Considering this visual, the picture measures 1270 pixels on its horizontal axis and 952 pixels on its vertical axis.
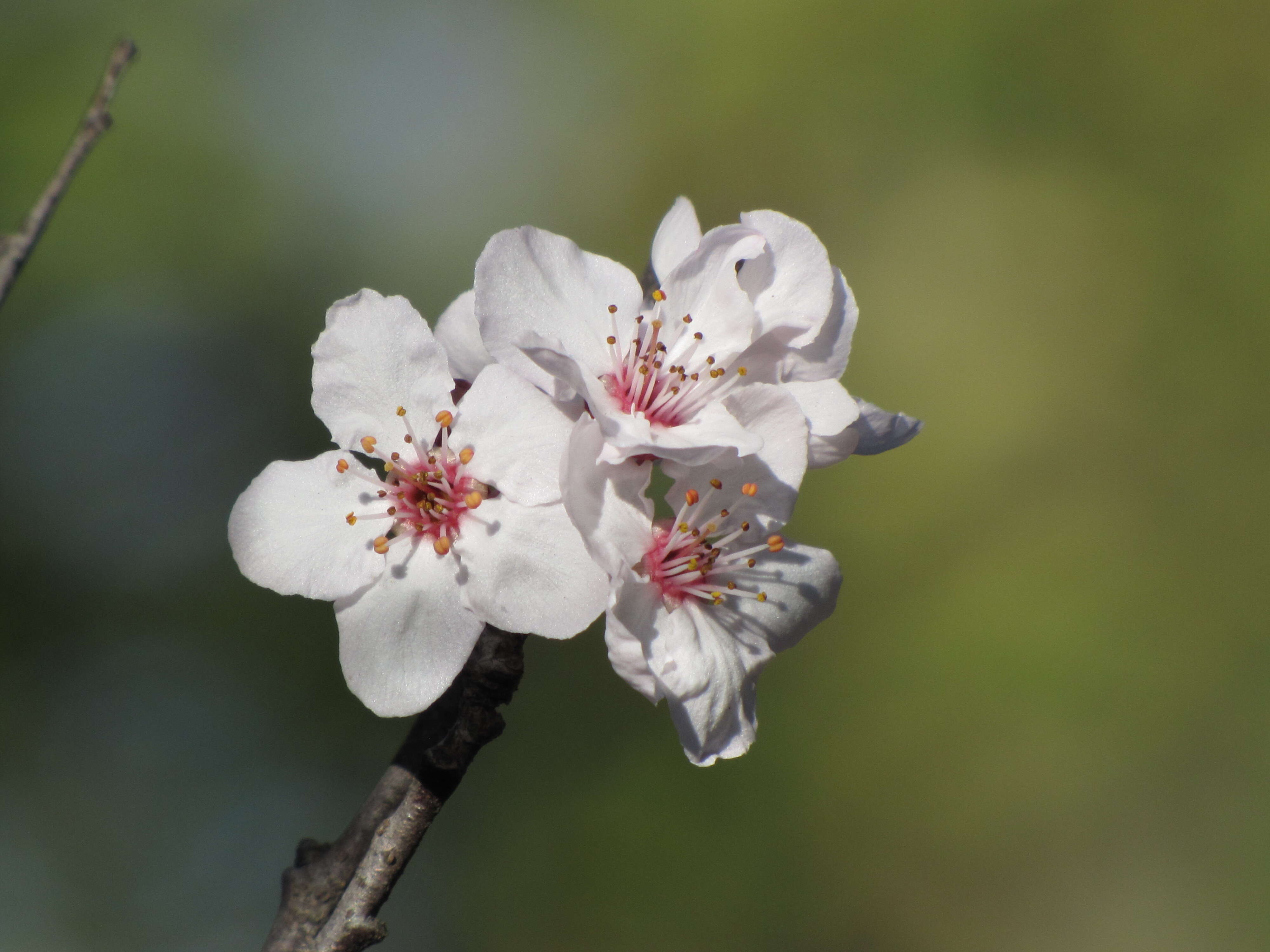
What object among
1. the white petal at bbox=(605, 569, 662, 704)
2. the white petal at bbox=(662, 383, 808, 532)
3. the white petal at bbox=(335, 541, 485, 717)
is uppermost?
the white petal at bbox=(662, 383, 808, 532)

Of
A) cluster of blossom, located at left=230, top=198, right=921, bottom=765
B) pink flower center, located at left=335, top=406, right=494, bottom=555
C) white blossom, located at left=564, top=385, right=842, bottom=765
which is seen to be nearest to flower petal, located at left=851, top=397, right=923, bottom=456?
cluster of blossom, located at left=230, top=198, right=921, bottom=765

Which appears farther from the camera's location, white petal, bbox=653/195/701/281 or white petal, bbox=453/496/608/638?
white petal, bbox=653/195/701/281

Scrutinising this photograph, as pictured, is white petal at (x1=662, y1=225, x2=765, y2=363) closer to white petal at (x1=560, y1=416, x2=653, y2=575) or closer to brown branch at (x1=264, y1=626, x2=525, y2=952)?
white petal at (x1=560, y1=416, x2=653, y2=575)

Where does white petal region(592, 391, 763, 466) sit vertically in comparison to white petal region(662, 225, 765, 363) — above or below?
below

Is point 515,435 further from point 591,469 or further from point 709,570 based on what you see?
point 709,570

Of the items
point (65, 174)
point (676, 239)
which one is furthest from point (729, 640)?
point (65, 174)

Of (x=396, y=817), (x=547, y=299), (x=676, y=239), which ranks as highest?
(x=676, y=239)

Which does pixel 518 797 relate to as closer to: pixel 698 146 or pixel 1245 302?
pixel 698 146

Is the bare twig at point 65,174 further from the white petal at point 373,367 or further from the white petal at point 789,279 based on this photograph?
the white petal at point 789,279
